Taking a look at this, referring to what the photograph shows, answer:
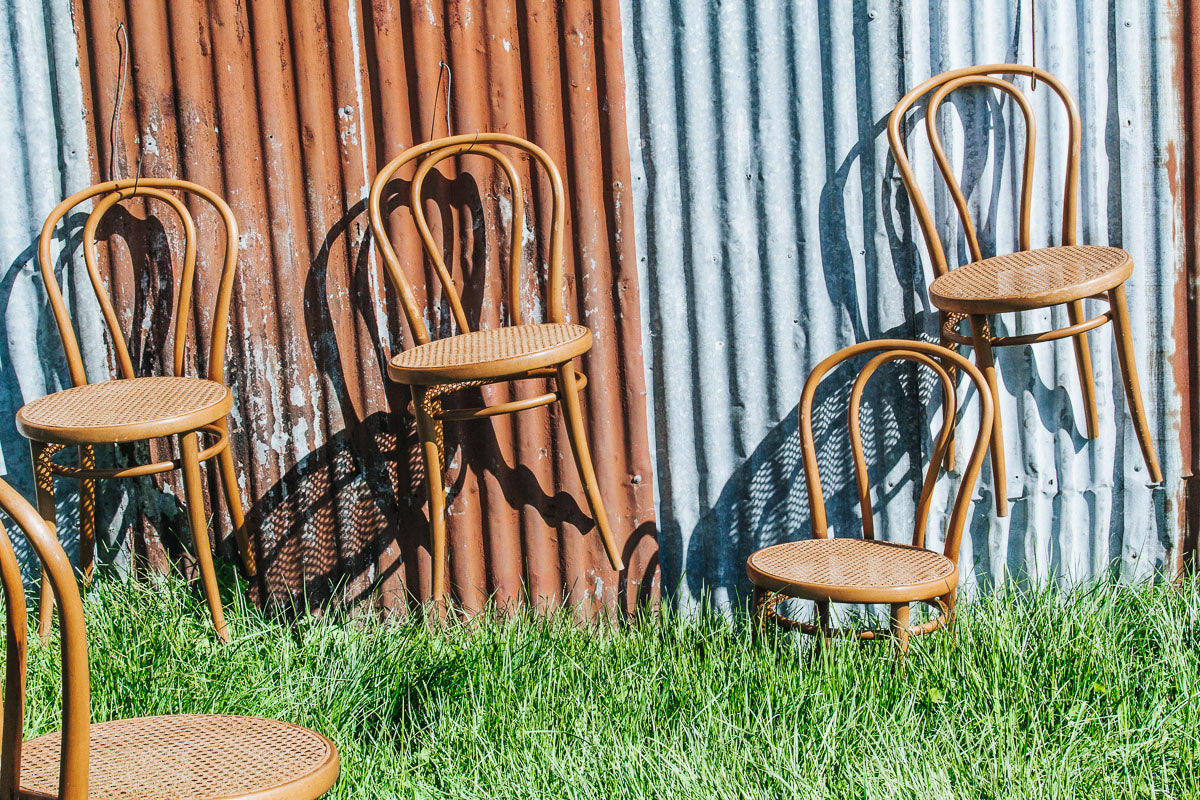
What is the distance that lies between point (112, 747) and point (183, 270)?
5.55 ft

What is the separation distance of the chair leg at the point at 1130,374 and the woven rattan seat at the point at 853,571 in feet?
2.60

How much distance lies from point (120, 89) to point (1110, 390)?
10.2 ft

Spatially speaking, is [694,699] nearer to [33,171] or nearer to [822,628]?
[822,628]

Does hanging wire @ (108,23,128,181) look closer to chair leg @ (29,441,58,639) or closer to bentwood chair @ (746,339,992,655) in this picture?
chair leg @ (29,441,58,639)

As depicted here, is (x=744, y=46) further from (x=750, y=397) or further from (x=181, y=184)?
(x=181, y=184)

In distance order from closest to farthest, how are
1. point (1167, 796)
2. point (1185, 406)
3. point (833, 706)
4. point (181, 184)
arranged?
point (1167, 796) < point (833, 706) < point (181, 184) < point (1185, 406)

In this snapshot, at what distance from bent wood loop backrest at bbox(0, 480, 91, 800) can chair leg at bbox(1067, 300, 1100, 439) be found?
8.76ft

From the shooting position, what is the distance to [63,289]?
3.14 meters

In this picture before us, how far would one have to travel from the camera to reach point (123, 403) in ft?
→ 9.00

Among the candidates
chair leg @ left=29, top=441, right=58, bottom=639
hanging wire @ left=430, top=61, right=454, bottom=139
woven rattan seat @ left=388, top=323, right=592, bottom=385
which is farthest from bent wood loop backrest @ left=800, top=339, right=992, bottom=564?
chair leg @ left=29, top=441, right=58, bottom=639

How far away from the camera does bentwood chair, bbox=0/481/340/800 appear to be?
1.33 meters

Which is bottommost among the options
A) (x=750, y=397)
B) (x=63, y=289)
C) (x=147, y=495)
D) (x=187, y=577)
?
(x=187, y=577)

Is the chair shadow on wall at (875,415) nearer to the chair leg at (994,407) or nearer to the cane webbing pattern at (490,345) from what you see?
the chair leg at (994,407)

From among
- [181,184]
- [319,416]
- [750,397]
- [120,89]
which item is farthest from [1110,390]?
[120,89]
